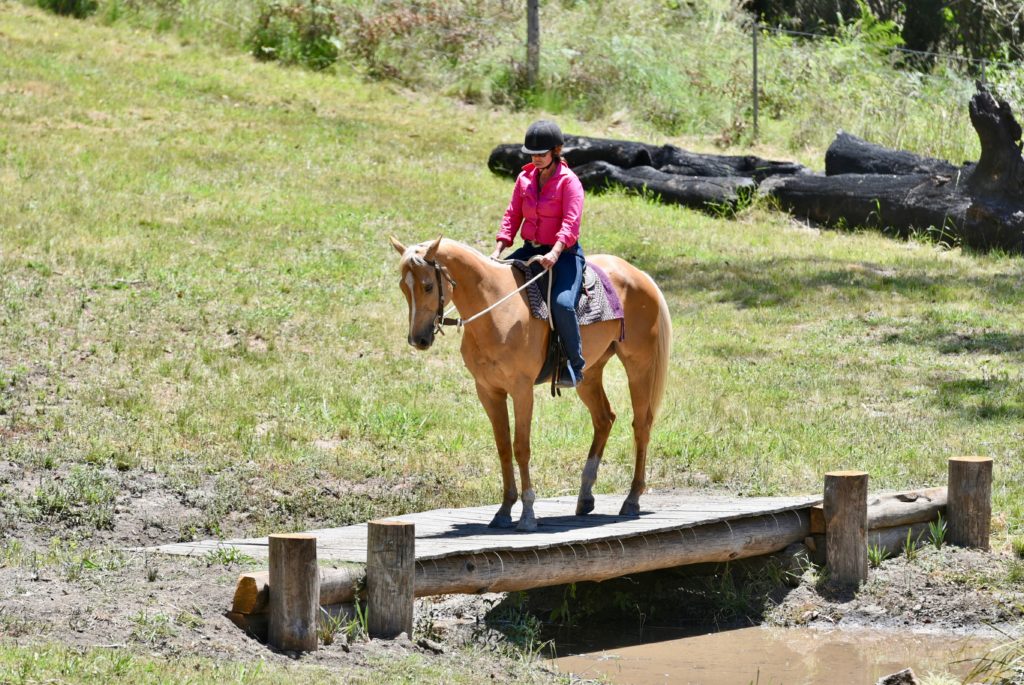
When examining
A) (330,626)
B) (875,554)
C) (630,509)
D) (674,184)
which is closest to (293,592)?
(330,626)

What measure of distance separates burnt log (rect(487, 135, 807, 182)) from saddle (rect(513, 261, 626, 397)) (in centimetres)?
1298

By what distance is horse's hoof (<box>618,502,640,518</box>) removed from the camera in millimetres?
9711

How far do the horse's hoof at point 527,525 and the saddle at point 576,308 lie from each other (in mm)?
896

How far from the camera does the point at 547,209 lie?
9.05 meters

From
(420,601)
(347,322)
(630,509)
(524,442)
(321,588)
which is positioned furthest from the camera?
(347,322)

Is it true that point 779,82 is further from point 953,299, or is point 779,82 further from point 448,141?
point 953,299

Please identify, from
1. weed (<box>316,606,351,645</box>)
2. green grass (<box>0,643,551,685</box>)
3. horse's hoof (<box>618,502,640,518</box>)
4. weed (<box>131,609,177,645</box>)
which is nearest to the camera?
green grass (<box>0,643,551,685</box>)

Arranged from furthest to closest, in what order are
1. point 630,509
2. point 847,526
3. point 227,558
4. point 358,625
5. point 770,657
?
point 630,509
point 847,526
point 770,657
point 227,558
point 358,625

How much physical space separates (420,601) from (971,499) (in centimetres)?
427

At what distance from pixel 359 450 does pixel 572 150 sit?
11.7 meters

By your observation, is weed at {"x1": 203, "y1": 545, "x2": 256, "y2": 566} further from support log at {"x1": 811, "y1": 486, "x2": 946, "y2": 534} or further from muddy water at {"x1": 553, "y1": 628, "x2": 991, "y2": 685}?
support log at {"x1": 811, "y1": 486, "x2": 946, "y2": 534}

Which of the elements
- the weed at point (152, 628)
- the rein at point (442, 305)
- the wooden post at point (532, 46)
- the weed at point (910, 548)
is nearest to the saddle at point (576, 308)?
the rein at point (442, 305)

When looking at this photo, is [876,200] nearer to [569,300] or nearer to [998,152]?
[998,152]

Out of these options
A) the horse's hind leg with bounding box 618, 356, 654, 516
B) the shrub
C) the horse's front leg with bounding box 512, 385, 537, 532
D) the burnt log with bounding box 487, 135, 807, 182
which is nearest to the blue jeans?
the horse's front leg with bounding box 512, 385, 537, 532
